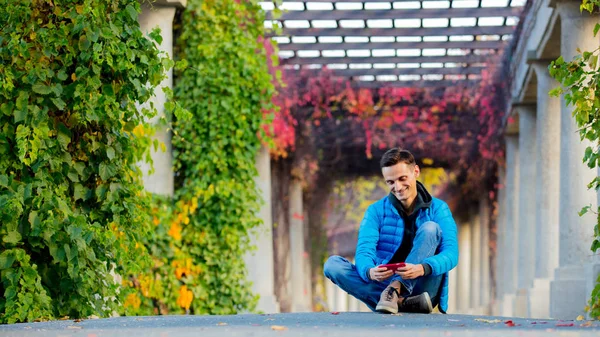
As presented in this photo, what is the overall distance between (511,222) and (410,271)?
13.2 m

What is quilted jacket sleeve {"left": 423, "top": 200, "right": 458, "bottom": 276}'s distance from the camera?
6.45m

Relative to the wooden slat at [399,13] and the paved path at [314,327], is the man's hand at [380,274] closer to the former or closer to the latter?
the paved path at [314,327]

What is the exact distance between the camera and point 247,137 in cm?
1216

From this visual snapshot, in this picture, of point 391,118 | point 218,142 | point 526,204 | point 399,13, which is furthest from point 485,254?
point 218,142

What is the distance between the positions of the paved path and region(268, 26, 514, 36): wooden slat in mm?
10086

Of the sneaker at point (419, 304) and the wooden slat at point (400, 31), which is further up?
the wooden slat at point (400, 31)

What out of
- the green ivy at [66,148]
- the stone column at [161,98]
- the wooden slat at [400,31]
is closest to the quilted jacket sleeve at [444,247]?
the green ivy at [66,148]

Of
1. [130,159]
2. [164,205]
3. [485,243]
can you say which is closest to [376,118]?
[485,243]

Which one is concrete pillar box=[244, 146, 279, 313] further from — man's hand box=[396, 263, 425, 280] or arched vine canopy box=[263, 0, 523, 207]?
man's hand box=[396, 263, 425, 280]

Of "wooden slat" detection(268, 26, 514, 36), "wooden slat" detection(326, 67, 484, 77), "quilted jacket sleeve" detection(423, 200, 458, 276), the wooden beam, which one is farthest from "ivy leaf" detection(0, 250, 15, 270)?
the wooden beam

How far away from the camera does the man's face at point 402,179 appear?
6708 mm

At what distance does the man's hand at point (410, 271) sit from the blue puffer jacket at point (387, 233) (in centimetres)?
35

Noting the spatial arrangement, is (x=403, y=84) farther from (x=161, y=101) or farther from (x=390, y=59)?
(x=161, y=101)

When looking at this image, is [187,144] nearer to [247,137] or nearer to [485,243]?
[247,137]
